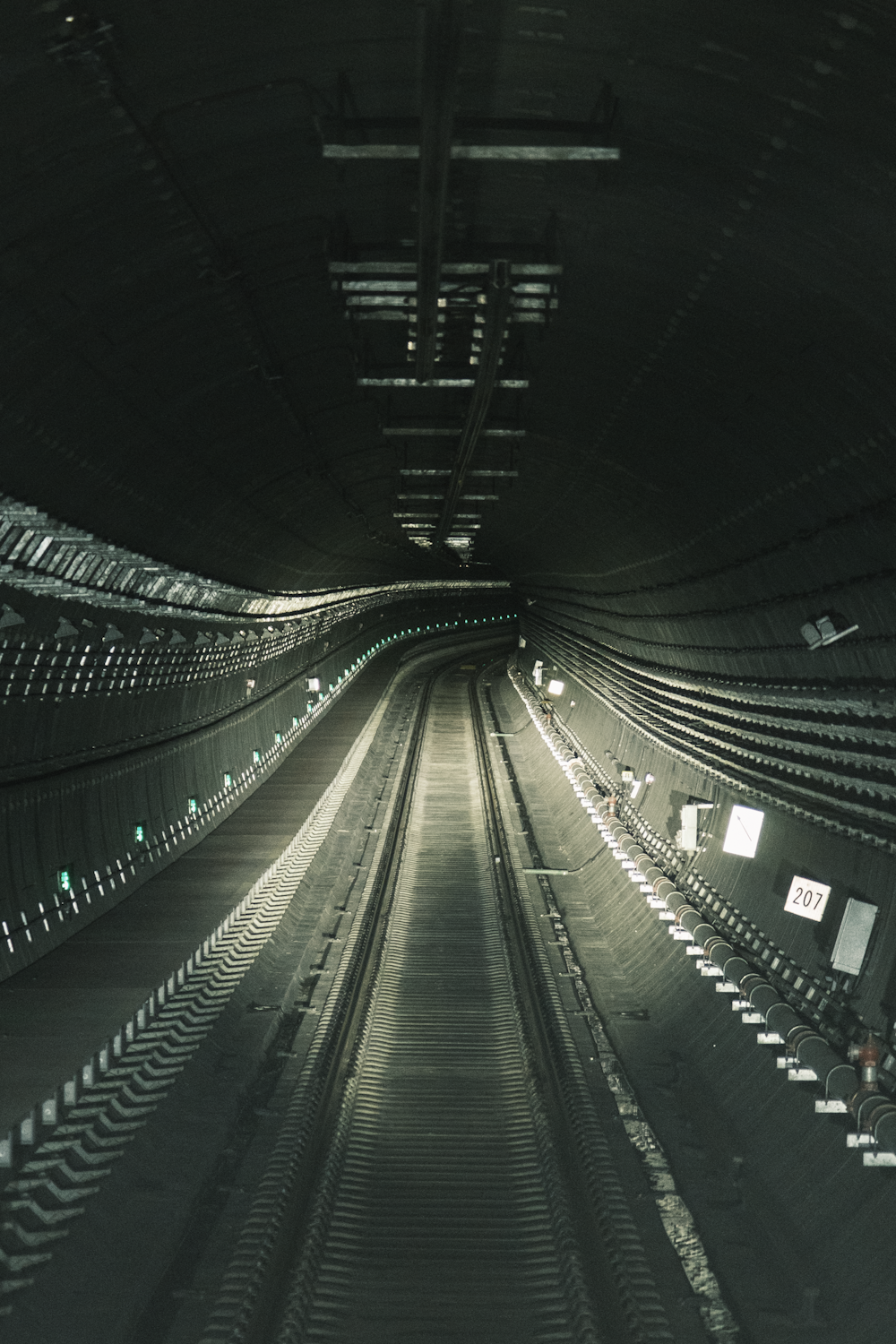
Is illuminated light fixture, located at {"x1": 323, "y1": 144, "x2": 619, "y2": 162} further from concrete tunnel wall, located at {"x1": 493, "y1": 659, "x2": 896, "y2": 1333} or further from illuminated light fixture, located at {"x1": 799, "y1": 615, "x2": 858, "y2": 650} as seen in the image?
concrete tunnel wall, located at {"x1": 493, "y1": 659, "x2": 896, "y2": 1333}

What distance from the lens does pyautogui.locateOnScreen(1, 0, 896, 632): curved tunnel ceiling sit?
689cm

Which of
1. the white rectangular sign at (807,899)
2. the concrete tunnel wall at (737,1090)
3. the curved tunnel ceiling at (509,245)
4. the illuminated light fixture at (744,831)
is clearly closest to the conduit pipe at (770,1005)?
the concrete tunnel wall at (737,1090)

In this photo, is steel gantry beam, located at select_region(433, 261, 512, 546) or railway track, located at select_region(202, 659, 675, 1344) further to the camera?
steel gantry beam, located at select_region(433, 261, 512, 546)

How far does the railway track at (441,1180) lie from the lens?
28.2ft

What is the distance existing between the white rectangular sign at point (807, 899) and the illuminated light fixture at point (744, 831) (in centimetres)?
190

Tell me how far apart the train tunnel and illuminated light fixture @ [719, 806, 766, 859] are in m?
Result: 0.10

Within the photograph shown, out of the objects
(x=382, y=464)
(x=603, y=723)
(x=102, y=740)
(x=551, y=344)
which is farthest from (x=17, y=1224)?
(x=603, y=723)

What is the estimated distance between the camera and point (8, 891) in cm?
1631

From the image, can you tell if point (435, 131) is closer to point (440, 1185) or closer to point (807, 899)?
point (440, 1185)

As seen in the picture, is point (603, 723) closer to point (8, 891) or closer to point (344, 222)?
A: point (8, 891)

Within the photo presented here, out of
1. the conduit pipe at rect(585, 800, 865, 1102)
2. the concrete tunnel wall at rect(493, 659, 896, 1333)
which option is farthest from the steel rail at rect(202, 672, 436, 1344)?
the conduit pipe at rect(585, 800, 865, 1102)

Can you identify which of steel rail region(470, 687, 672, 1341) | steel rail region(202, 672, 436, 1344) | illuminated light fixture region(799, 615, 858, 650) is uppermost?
illuminated light fixture region(799, 615, 858, 650)

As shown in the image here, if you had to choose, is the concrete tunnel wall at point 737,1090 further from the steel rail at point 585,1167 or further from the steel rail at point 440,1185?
the steel rail at point 440,1185

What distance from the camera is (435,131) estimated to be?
278 inches
